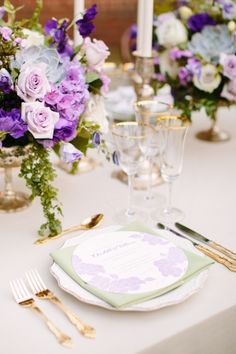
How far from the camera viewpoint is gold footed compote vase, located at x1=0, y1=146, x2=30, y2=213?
1152mm

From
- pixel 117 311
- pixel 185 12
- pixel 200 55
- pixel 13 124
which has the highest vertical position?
pixel 185 12

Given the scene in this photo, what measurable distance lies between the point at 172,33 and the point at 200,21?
9 cm

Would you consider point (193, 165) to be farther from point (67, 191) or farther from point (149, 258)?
point (149, 258)

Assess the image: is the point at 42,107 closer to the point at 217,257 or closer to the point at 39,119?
the point at 39,119

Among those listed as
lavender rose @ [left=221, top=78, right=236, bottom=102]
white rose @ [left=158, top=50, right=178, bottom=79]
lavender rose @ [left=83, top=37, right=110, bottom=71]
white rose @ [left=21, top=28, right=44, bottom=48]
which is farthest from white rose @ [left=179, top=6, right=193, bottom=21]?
white rose @ [left=21, top=28, right=44, bottom=48]

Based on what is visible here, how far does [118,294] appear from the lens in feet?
2.94

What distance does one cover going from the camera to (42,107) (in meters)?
1.07

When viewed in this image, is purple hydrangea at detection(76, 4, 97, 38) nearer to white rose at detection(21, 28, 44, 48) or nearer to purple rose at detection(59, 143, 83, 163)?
white rose at detection(21, 28, 44, 48)

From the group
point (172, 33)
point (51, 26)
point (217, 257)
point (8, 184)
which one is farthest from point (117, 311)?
point (172, 33)

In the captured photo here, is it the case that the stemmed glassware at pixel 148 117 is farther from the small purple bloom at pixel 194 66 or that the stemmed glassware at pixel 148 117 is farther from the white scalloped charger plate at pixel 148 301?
the white scalloped charger plate at pixel 148 301

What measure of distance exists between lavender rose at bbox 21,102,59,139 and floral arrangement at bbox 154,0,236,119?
0.64 metres

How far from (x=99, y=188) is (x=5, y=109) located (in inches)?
14.7

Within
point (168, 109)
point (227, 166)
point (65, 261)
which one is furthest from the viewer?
point (227, 166)

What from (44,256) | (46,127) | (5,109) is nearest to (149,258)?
(44,256)
